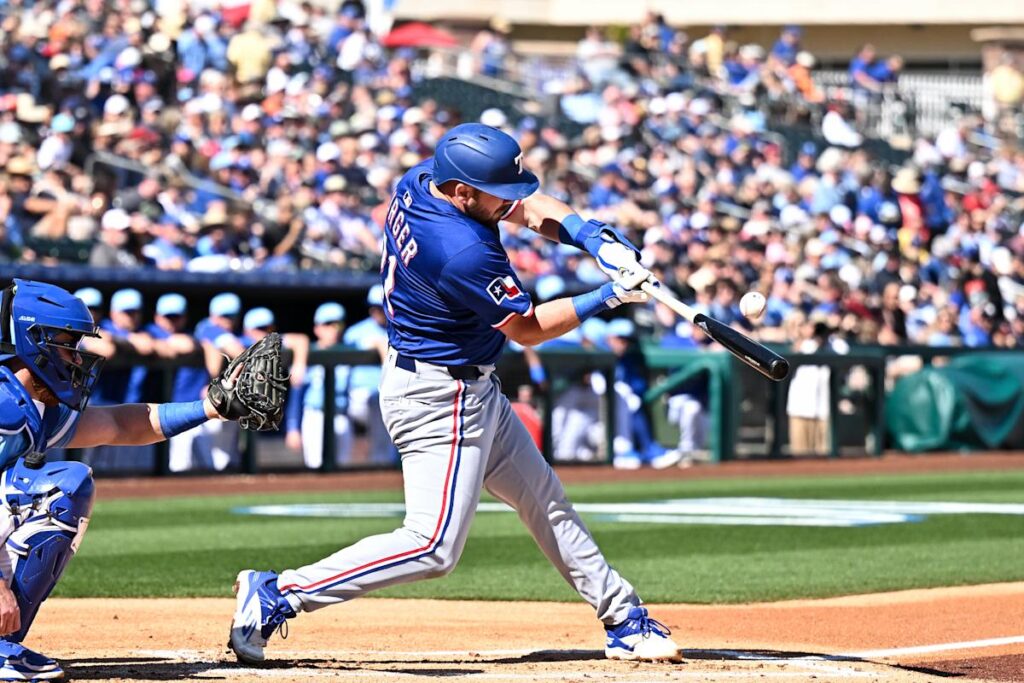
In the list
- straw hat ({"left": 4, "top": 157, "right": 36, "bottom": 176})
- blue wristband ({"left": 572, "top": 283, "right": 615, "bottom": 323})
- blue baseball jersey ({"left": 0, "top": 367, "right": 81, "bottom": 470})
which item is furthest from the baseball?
straw hat ({"left": 4, "top": 157, "right": 36, "bottom": 176})

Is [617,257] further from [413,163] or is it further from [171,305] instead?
[413,163]

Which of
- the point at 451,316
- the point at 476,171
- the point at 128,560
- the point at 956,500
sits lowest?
the point at 956,500

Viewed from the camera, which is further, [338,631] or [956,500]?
[956,500]

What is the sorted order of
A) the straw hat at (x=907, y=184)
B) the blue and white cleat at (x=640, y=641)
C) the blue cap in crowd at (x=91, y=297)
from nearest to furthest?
the blue and white cleat at (x=640, y=641) → the blue cap in crowd at (x=91, y=297) → the straw hat at (x=907, y=184)

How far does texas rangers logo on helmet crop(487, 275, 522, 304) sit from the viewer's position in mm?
5688

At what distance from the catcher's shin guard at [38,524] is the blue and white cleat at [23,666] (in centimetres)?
11

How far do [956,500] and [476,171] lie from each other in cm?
900

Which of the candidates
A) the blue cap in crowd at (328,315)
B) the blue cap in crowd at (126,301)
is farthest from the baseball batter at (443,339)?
the blue cap in crowd at (328,315)

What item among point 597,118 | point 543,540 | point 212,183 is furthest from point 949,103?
point 543,540

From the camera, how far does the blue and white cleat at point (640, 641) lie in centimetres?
623

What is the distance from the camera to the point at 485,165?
19.0 ft

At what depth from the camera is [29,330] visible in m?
5.30

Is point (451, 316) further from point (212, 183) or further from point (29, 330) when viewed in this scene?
point (212, 183)

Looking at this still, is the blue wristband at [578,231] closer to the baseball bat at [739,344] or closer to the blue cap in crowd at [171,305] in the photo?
the baseball bat at [739,344]
